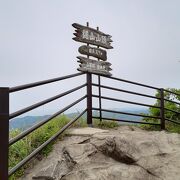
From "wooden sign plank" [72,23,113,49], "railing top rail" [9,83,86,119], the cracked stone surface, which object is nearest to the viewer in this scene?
"railing top rail" [9,83,86,119]

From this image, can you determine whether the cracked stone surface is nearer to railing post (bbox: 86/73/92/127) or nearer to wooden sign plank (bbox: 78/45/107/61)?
railing post (bbox: 86/73/92/127)

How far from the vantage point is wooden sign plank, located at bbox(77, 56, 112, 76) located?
28.3ft

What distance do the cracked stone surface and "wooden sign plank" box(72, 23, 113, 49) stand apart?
256cm

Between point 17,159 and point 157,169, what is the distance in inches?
83.0

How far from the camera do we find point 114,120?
31.1ft

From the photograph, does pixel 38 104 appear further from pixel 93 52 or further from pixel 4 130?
pixel 93 52

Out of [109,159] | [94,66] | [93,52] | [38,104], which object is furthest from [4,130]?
[93,52]

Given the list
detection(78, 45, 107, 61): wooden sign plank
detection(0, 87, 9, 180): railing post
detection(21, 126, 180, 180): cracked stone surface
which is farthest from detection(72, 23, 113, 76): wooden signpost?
detection(0, 87, 9, 180): railing post

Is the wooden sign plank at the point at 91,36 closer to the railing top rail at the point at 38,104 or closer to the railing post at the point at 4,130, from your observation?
the railing top rail at the point at 38,104

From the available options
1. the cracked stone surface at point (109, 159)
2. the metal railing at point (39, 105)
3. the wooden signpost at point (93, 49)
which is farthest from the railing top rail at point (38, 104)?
the wooden signpost at point (93, 49)

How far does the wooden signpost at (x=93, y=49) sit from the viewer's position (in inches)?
343

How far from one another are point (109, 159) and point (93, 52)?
3414 mm

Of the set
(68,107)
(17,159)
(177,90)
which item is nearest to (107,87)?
(68,107)

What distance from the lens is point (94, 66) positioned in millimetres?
9023
